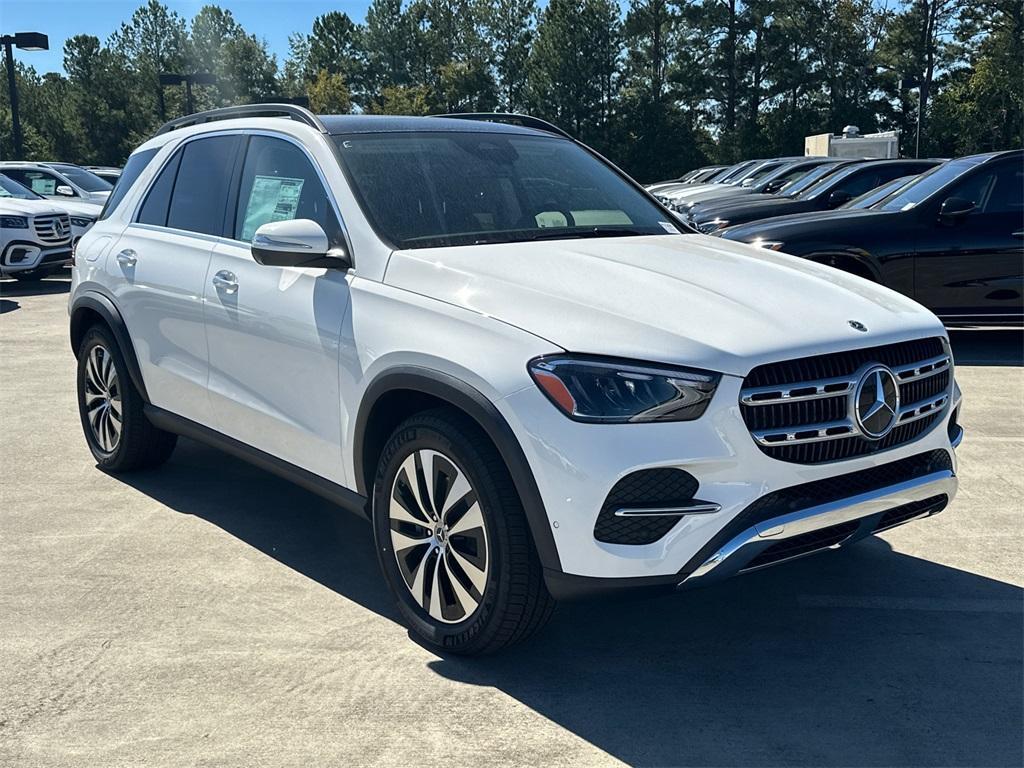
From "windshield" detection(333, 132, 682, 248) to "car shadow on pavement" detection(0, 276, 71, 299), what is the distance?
12.1 meters

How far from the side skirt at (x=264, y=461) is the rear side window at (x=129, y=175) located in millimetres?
1134

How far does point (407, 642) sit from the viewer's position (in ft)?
12.7

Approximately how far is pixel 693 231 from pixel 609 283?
4.70ft

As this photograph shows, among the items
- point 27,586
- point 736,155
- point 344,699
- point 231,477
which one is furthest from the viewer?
point 736,155

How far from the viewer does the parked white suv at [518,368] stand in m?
3.20

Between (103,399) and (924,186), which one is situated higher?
(924,186)

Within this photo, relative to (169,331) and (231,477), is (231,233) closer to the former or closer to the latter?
(169,331)

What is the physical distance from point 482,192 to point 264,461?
1350 mm

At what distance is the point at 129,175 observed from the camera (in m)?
5.84

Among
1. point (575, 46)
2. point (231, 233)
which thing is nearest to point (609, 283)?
point (231, 233)

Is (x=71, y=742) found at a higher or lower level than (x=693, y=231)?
lower

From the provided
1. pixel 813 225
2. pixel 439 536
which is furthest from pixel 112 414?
pixel 813 225

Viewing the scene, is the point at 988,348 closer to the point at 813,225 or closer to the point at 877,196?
the point at 877,196

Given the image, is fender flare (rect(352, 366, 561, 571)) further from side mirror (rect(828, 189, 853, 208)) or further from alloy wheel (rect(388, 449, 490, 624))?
side mirror (rect(828, 189, 853, 208))
